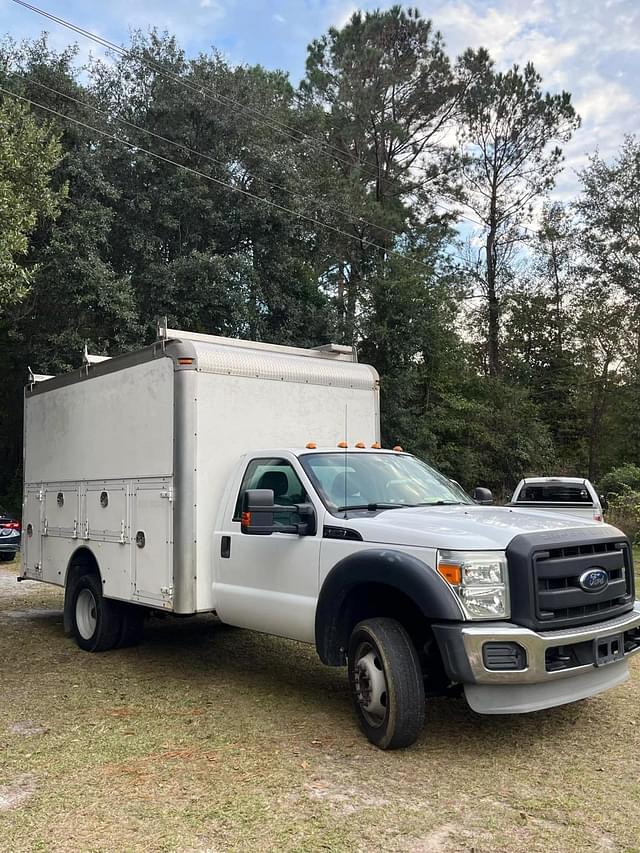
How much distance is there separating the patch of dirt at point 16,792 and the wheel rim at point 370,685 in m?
2.03

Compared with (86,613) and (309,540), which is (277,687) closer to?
(309,540)

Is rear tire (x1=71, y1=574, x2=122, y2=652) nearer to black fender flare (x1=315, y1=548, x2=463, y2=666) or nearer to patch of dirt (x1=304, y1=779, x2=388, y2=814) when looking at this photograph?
black fender flare (x1=315, y1=548, x2=463, y2=666)

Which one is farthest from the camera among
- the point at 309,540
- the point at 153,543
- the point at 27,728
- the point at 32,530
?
the point at 32,530

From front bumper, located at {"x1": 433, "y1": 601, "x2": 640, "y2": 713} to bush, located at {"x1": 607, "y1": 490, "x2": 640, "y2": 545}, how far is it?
16045mm

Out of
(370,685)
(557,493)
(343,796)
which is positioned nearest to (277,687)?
(370,685)

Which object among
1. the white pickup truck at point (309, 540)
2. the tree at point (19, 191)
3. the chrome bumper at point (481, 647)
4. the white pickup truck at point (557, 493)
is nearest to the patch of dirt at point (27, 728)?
the white pickup truck at point (309, 540)

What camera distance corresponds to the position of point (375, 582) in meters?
5.11

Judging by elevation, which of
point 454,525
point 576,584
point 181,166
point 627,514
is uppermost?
point 181,166

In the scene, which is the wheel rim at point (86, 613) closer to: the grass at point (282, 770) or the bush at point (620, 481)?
the grass at point (282, 770)

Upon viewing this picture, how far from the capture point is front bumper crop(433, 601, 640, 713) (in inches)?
179

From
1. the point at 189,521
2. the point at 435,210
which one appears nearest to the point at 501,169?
the point at 435,210

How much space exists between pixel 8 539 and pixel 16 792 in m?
13.5

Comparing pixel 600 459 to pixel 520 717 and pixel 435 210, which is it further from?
pixel 520 717

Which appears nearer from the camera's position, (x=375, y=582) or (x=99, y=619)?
(x=375, y=582)
